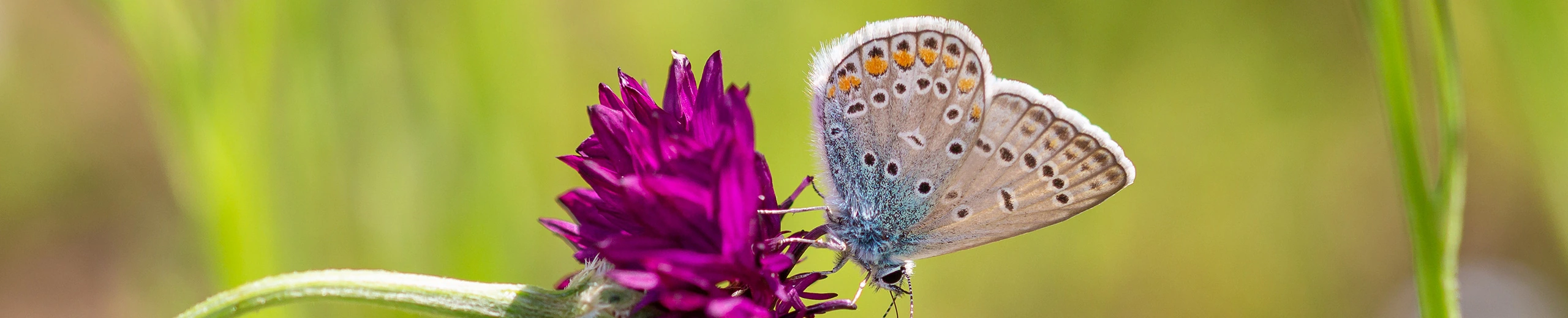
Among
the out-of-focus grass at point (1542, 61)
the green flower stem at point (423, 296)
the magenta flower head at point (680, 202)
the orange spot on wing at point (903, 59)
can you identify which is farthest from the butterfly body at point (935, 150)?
the out-of-focus grass at point (1542, 61)

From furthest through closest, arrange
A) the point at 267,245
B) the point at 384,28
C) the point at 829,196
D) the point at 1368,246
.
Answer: the point at 1368,246 < the point at 384,28 < the point at 267,245 < the point at 829,196

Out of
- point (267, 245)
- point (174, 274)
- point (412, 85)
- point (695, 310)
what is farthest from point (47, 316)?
point (695, 310)

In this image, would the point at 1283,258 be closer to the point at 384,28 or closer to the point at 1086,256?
the point at 1086,256

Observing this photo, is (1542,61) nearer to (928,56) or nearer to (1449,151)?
(1449,151)

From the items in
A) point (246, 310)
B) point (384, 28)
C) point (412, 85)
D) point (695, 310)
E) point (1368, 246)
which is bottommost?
point (1368, 246)

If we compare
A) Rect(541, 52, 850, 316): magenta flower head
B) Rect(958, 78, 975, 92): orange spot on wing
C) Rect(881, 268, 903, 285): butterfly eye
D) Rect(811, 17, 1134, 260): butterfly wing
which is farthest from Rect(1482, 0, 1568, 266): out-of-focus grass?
Rect(541, 52, 850, 316): magenta flower head

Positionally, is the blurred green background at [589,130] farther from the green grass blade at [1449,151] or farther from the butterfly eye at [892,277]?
the butterfly eye at [892,277]

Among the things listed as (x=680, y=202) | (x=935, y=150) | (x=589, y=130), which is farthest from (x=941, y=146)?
(x=589, y=130)
